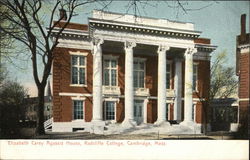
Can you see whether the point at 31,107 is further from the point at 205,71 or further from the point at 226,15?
the point at 226,15

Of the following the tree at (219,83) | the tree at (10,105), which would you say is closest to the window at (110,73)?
the tree at (10,105)

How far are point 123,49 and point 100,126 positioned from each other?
4.66 ft

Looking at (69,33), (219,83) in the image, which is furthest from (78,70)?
(219,83)

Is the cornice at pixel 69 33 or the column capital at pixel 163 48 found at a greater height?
the cornice at pixel 69 33

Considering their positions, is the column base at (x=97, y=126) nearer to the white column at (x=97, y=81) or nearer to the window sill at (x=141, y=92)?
the white column at (x=97, y=81)

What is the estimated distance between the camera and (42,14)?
12.8 ft

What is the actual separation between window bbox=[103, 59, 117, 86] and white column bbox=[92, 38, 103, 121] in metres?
0.18

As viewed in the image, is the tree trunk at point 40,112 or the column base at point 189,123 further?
the column base at point 189,123

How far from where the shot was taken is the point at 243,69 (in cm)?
419

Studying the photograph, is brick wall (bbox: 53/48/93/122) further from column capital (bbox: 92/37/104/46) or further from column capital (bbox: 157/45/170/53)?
column capital (bbox: 157/45/170/53)

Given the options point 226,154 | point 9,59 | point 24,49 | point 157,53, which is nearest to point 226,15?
point 157,53

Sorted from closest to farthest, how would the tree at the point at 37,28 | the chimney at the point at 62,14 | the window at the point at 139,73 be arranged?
the tree at the point at 37,28
the chimney at the point at 62,14
the window at the point at 139,73

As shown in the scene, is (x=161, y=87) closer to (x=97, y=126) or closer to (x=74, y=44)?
(x=97, y=126)

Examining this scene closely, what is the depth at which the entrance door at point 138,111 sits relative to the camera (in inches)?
187
